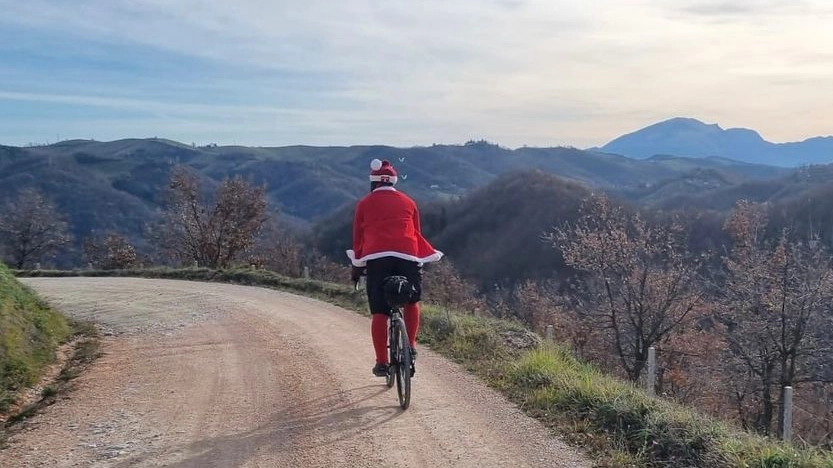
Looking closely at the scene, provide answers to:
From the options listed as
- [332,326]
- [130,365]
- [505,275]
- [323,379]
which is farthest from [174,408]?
[505,275]

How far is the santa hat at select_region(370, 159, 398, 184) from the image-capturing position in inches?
266

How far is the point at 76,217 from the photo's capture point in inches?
3366

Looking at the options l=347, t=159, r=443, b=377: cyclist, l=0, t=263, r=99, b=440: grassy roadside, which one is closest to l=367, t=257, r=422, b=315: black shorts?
l=347, t=159, r=443, b=377: cyclist

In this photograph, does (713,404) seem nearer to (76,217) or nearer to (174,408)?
(174,408)

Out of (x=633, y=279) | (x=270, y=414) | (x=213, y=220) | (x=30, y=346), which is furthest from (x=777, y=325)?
(x=213, y=220)

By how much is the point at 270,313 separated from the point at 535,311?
1887 centimetres

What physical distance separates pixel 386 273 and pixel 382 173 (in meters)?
0.91

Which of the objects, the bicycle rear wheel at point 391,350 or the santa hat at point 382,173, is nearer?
the bicycle rear wheel at point 391,350

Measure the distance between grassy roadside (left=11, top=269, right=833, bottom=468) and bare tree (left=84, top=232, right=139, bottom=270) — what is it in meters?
24.6

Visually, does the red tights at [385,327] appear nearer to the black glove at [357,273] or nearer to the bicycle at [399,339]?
the bicycle at [399,339]

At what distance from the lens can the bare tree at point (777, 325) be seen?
16766mm

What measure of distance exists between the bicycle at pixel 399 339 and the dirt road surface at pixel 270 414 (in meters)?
0.20

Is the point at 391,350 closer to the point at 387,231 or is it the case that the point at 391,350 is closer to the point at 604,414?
the point at 387,231

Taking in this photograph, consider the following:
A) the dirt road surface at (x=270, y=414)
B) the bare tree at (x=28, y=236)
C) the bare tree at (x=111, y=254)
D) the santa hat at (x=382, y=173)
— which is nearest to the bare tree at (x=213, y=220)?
the bare tree at (x=111, y=254)
